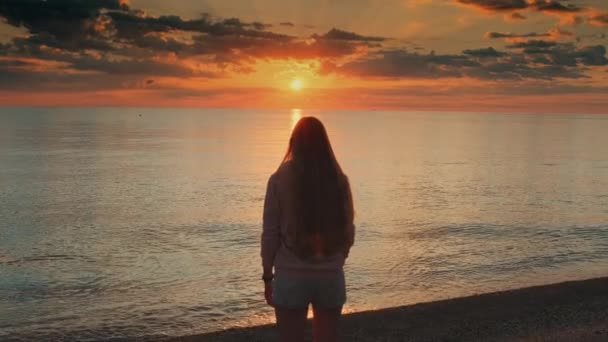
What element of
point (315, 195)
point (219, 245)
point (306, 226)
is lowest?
point (219, 245)

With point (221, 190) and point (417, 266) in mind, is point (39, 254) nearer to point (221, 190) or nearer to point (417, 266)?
point (417, 266)

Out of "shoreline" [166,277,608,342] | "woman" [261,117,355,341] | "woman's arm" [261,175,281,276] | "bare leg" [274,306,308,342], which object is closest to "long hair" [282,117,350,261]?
"woman" [261,117,355,341]

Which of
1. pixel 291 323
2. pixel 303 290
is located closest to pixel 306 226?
pixel 303 290

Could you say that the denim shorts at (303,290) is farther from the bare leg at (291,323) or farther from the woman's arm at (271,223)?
the woman's arm at (271,223)

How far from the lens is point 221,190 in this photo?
40219mm

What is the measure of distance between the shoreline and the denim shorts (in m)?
5.05

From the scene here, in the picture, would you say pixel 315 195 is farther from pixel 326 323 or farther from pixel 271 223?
pixel 326 323

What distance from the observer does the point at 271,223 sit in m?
4.75

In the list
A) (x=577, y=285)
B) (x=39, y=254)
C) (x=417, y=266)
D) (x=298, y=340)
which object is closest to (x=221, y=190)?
(x=39, y=254)

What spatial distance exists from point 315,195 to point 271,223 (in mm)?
416

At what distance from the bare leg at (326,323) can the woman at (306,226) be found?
0.07 metres

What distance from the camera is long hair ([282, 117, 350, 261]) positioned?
467 centimetres

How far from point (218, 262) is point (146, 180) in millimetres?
29183

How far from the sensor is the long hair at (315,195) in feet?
15.3
